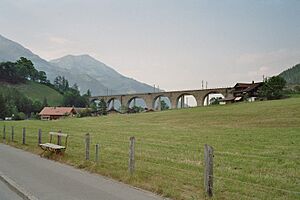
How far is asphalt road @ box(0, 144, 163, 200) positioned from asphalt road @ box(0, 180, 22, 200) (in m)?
0.33

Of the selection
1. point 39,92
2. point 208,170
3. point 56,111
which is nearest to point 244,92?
point 56,111

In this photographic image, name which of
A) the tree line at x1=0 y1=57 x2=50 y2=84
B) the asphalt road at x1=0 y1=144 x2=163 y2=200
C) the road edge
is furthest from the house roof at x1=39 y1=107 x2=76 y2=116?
the road edge

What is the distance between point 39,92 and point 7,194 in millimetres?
162086

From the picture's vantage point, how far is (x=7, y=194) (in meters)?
9.59

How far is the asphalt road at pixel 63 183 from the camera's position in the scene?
905cm

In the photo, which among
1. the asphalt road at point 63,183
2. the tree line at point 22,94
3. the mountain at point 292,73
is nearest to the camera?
the asphalt road at point 63,183

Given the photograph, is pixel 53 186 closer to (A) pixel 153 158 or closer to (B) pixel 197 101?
(A) pixel 153 158

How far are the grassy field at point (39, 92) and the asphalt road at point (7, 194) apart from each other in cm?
15017

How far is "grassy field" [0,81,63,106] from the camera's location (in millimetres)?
160875

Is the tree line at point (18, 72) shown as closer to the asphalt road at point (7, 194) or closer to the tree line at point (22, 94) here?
the tree line at point (22, 94)

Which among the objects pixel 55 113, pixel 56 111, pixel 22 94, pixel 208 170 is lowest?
pixel 208 170

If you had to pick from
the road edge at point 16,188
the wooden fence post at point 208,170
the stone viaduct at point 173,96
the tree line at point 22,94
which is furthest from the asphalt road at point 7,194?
the tree line at point 22,94

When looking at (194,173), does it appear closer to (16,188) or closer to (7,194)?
(16,188)

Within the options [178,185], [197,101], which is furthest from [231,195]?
[197,101]
